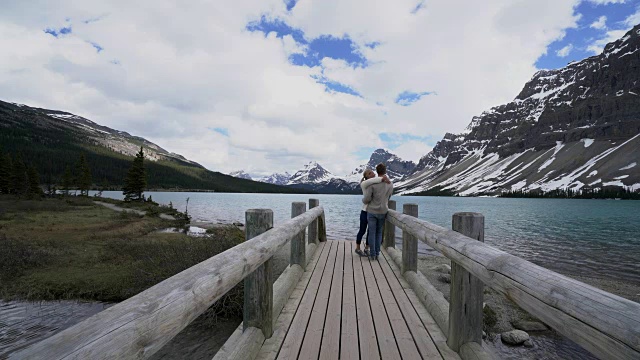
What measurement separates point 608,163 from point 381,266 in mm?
190102

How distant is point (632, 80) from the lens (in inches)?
7805

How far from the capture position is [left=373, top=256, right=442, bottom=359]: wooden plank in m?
3.52

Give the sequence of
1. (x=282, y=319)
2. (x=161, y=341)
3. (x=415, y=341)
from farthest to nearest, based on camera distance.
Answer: (x=282, y=319) < (x=415, y=341) < (x=161, y=341)

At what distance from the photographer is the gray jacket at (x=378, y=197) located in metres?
7.94

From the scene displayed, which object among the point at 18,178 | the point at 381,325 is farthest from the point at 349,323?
the point at 18,178

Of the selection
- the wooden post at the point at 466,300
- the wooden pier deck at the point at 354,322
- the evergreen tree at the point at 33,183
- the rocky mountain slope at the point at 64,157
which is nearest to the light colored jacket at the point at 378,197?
the wooden pier deck at the point at 354,322

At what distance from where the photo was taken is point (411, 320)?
14.3 ft

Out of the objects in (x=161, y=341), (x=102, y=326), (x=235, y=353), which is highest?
(x=102, y=326)

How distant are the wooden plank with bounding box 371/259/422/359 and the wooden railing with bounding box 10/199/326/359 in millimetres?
1512

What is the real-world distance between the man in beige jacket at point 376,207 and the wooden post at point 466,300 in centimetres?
431

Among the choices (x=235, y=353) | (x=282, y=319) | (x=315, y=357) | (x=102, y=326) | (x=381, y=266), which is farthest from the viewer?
(x=381, y=266)

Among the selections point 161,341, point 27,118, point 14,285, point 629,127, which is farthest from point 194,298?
point 27,118

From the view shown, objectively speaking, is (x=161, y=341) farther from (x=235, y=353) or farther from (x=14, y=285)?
(x=14, y=285)

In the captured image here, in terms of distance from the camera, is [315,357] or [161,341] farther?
[315,357]
